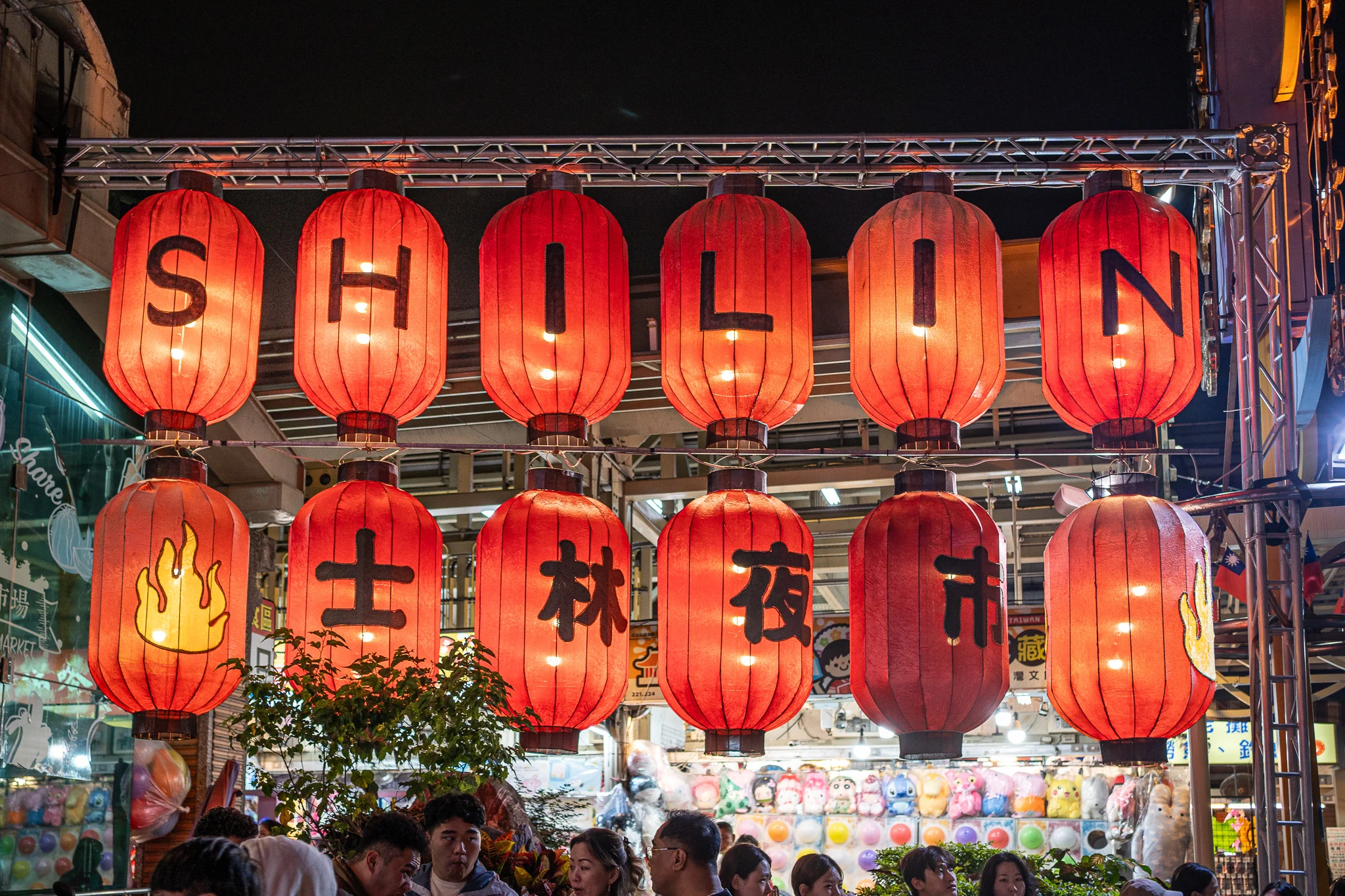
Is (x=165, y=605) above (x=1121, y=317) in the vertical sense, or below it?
below

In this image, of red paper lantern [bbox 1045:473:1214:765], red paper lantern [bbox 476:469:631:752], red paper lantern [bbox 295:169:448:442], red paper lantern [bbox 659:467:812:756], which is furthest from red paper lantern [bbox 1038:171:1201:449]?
A: red paper lantern [bbox 295:169:448:442]

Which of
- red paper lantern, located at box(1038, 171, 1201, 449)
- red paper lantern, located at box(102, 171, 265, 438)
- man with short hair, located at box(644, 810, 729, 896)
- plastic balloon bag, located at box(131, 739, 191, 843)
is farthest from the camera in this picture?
plastic balloon bag, located at box(131, 739, 191, 843)

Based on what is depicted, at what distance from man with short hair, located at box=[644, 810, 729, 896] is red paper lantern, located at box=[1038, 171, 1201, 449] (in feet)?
9.07

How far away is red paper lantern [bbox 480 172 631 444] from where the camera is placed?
5.46 metres

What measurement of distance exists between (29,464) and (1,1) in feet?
8.15

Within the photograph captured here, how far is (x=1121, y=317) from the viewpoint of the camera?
17.7 ft

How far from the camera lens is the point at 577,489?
5.84m

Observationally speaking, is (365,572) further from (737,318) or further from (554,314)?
(737,318)

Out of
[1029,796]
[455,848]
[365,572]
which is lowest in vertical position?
[1029,796]

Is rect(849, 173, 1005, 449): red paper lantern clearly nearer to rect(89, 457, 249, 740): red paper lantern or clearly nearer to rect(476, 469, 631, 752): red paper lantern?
rect(476, 469, 631, 752): red paper lantern

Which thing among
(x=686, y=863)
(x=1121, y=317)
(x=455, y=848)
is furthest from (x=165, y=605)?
(x=1121, y=317)

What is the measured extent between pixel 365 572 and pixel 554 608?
0.85 m

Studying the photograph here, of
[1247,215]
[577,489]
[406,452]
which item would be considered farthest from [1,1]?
[406,452]

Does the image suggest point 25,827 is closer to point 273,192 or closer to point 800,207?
point 273,192
